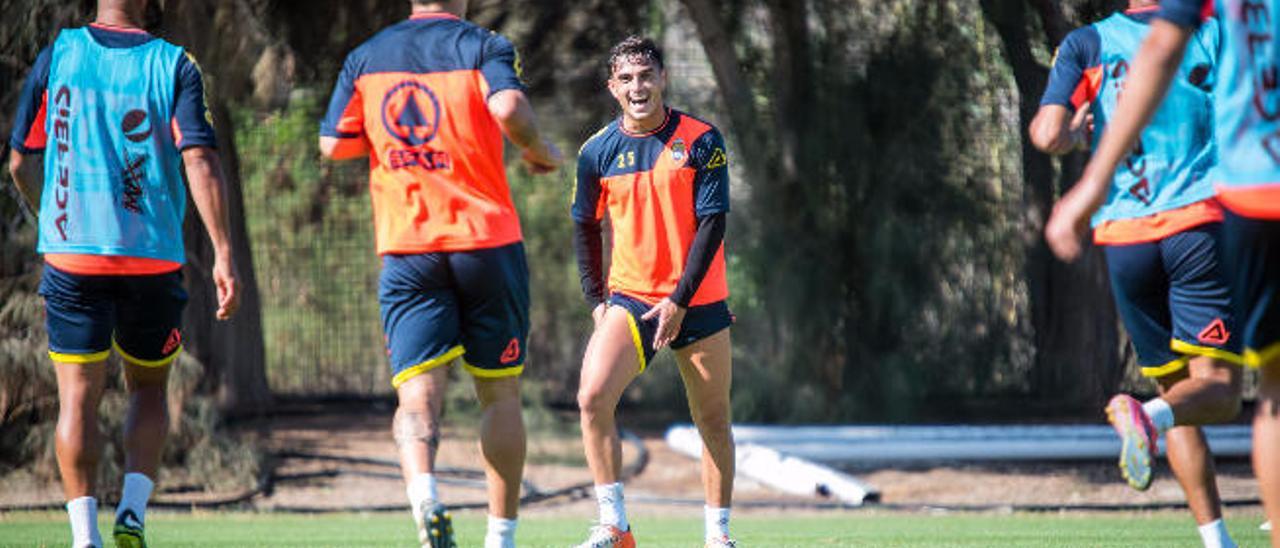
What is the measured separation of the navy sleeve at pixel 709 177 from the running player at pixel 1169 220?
1365 millimetres

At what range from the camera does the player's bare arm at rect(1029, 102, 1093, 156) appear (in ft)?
17.4

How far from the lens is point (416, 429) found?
4832 mm

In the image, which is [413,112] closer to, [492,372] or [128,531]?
[492,372]

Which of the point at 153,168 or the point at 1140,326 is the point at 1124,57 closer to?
the point at 1140,326

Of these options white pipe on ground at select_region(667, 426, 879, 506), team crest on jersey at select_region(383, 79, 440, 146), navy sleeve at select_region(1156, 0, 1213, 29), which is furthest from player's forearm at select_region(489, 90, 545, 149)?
white pipe on ground at select_region(667, 426, 879, 506)

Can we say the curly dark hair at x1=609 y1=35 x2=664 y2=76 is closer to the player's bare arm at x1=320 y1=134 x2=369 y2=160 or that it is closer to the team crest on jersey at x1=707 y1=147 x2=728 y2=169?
the team crest on jersey at x1=707 y1=147 x2=728 y2=169

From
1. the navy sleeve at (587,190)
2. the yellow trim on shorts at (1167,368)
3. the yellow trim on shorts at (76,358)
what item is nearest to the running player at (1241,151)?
the yellow trim on shorts at (1167,368)

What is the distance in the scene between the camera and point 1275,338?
365cm

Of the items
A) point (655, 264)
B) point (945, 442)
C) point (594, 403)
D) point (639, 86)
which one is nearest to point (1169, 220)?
point (655, 264)

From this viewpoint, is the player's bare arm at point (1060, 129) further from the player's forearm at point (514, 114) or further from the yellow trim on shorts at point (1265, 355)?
the player's forearm at point (514, 114)

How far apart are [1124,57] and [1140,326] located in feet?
3.24

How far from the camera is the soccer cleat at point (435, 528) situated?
443 cm

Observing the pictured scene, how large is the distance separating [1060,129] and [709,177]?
150 centimetres

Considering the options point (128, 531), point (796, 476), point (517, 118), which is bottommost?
point (796, 476)
